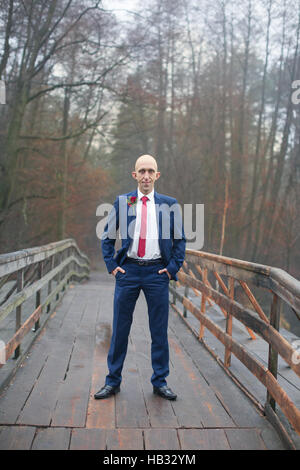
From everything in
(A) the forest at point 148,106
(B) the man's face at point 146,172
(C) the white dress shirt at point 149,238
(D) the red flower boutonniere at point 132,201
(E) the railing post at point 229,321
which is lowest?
(E) the railing post at point 229,321

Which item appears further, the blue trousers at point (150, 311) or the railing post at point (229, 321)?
the railing post at point (229, 321)

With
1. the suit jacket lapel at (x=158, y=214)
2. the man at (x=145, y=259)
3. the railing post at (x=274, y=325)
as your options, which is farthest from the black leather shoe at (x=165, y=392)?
the suit jacket lapel at (x=158, y=214)

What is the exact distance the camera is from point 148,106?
1139 cm

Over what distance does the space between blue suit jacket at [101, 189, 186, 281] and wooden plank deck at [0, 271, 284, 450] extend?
0.92 m

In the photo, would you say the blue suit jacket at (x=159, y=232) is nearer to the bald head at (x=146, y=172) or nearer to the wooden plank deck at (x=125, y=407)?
the bald head at (x=146, y=172)

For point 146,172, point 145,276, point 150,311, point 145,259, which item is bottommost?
point 150,311

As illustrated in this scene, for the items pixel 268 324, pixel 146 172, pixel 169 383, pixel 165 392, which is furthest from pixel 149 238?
pixel 169 383

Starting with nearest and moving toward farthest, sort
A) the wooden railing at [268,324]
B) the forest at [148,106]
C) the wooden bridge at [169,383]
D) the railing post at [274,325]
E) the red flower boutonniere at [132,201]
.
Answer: the wooden railing at [268,324] → the wooden bridge at [169,383] → the railing post at [274,325] → the red flower boutonniere at [132,201] → the forest at [148,106]

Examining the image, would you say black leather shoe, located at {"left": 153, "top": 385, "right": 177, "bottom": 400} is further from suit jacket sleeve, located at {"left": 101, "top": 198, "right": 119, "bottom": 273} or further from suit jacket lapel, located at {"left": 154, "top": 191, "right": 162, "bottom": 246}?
suit jacket lapel, located at {"left": 154, "top": 191, "right": 162, "bottom": 246}

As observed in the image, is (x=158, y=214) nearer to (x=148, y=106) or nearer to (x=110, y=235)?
(x=110, y=235)

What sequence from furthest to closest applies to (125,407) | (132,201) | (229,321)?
1. (229,321)
2. (132,201)
3. (125,407)

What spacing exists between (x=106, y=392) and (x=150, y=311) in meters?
0.65

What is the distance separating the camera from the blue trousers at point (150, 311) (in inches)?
124

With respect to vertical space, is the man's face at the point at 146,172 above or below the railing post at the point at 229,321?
above
